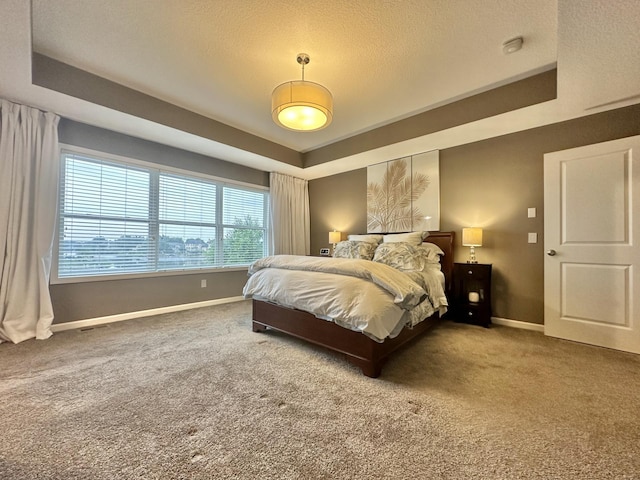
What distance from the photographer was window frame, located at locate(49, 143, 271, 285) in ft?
9.82

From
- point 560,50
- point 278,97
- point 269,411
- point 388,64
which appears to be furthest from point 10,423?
point 560,50

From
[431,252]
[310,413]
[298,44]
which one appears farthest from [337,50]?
[310,413]

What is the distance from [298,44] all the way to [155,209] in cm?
289

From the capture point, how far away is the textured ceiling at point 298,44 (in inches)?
75.2

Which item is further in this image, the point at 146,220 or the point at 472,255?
the point at 146,220

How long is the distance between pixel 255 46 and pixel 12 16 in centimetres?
155

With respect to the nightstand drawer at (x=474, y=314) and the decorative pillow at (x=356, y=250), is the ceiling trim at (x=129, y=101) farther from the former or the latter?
the nightstand drawer at (x=474, y=314)

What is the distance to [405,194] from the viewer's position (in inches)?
161

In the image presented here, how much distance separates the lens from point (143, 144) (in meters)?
3.60

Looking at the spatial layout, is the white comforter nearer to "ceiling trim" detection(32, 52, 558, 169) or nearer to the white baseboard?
the white baseboard

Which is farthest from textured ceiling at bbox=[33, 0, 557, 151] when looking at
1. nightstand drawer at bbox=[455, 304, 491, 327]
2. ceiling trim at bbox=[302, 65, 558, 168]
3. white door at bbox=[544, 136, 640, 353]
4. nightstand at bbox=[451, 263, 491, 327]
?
nightstand drawer at bbox=[455, 304, 491, 327]

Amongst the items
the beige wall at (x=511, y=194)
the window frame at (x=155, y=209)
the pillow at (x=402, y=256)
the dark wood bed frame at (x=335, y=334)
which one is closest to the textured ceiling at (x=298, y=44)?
the beige wall at (x=511, y=194)

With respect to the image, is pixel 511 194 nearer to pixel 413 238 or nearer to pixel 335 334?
pixel 413 238

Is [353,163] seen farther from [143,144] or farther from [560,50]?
[143,144]
